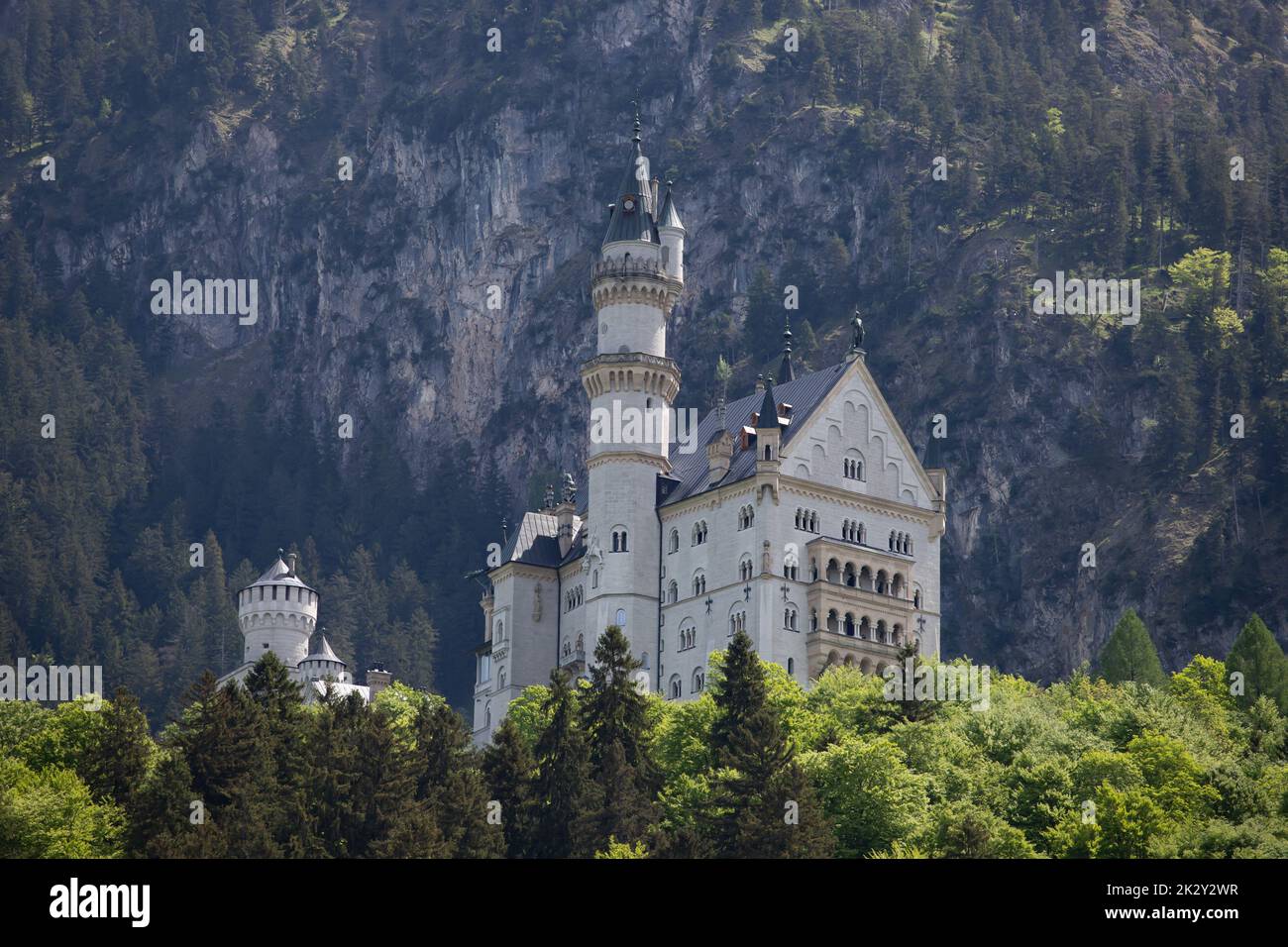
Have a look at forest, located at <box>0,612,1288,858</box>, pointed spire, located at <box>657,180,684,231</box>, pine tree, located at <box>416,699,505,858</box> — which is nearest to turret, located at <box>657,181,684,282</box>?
pointed spire, located at <box>657,180,684,231</box>

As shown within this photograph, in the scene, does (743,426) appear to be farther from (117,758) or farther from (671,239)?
(117,758)

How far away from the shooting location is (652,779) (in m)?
102

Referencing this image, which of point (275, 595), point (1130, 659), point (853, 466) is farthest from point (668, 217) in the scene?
point (275, 595)

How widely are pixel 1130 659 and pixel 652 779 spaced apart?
39.5m

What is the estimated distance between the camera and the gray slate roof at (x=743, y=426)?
126125 millimetres

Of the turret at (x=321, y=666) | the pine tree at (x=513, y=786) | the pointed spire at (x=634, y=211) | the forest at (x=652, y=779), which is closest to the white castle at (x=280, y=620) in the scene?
the turret at (x=321, y=666)

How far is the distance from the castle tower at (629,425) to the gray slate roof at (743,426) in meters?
1.45

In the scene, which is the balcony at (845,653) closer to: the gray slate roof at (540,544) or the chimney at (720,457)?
the chimney at (720,457)

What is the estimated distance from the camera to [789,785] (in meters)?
92.4

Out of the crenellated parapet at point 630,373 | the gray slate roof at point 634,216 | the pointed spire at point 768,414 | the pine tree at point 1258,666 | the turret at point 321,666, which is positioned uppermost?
the gray slate roof at point 634,216

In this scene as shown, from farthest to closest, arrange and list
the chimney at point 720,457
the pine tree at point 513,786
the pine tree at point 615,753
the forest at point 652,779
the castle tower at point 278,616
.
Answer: the castle tower at point 278,616, the chimney at point 720,457, the pine tree at point 513,786, the pine tree at point 615,753, the forest at point 652,779
